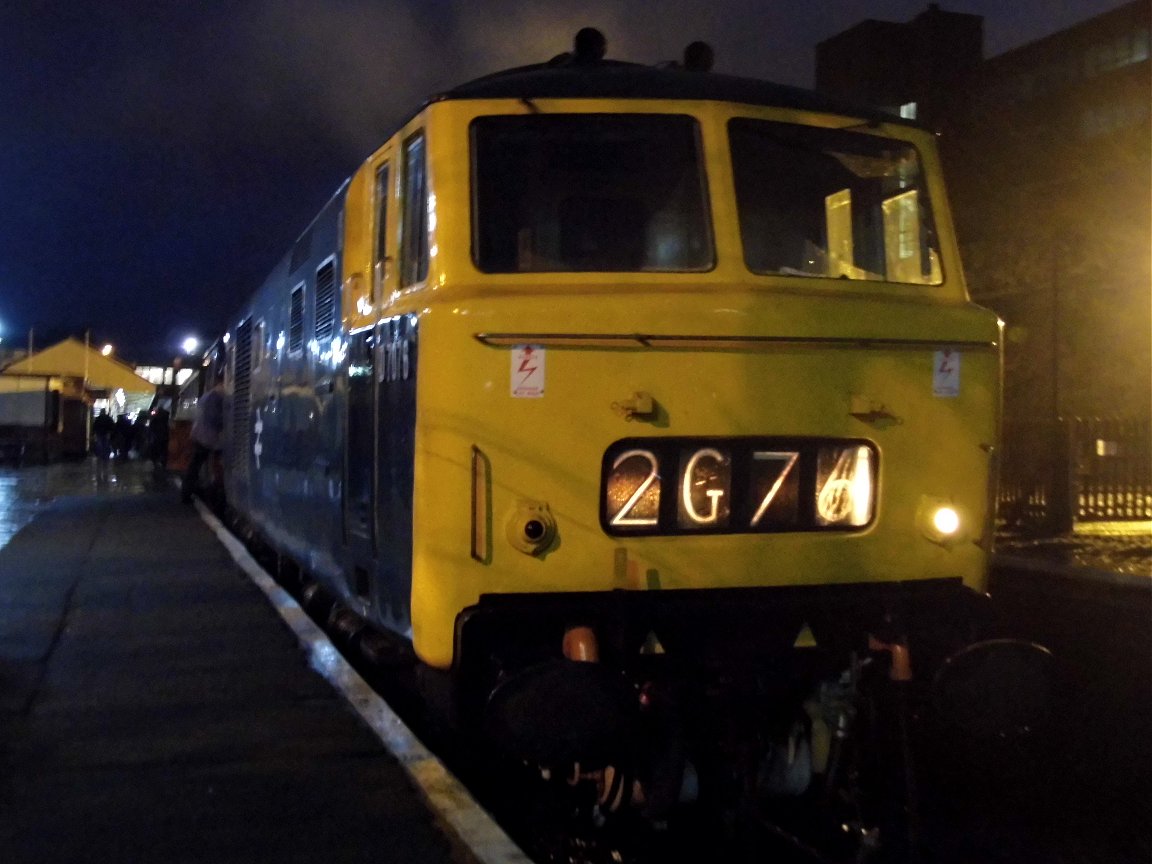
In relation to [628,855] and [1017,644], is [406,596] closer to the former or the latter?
[628,855]

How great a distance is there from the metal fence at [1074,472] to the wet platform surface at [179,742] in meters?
10.1

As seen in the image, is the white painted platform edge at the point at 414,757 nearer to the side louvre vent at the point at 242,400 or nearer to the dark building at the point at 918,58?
the side louvre vent at the point at 242,400

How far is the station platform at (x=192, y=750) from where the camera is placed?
446 cm

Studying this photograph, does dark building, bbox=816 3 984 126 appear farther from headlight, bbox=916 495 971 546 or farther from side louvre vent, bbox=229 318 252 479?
headlight, bbox=916 495 971 546

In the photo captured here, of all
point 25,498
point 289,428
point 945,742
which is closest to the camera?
point 945,742

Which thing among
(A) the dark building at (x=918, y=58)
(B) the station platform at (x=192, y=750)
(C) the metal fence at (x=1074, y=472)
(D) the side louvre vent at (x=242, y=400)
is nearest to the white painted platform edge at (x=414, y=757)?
(B) the station platform at (x=192, y=750)

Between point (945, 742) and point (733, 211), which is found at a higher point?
point (733, 211)

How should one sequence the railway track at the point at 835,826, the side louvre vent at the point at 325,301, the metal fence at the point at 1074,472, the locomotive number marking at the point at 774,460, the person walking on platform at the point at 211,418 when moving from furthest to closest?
1. the metal fence at the point at 1074,472
2. the person walking on platform at the point at 211,418
3. the side louvre vent at the point at 325,301
4. the railway track at the point at 835,826
5. the locomotive number marking at the point at 774,460

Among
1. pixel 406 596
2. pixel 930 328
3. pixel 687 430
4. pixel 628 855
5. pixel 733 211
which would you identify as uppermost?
pixel 733 211

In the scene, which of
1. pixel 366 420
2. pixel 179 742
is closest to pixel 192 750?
pixel 179 742

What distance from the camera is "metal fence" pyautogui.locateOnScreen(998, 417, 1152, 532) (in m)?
15.8

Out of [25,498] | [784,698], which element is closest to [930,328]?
[784,698]

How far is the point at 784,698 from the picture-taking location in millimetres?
4812

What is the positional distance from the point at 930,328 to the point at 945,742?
2.54 m
